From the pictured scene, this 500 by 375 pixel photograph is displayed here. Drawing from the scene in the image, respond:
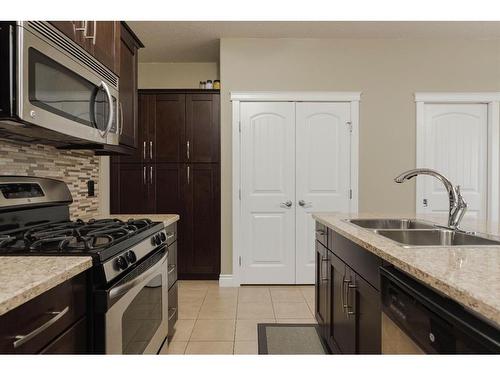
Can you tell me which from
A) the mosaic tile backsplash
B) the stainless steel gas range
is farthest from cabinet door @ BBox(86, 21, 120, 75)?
the stainless steel gas range

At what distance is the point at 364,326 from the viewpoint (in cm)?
154

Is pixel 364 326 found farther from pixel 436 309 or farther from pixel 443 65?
pixel 443 65

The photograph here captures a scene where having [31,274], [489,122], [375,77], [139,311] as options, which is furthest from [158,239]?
[489,122]

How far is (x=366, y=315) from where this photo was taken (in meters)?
1.52

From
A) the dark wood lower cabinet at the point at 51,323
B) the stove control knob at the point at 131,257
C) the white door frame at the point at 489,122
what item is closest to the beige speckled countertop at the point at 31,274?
the dark wood lower cabinet at the point at 51,323

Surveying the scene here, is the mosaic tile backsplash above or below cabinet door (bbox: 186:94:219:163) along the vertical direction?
below

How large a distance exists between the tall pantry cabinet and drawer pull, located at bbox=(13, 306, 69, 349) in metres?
3.08

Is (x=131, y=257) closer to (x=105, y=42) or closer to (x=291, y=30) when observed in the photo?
(x=105, y=42)

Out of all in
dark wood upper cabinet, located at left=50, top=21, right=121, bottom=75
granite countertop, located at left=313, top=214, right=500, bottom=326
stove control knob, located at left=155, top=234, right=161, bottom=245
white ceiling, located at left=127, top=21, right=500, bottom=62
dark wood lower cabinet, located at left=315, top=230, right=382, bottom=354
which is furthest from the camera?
white ceiling, located at left=127, top=21, right=500, bottom=62

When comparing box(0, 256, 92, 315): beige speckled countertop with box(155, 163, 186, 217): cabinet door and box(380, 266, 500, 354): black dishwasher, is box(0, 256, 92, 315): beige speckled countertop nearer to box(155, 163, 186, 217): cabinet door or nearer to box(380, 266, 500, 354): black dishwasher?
box(380, 266, 500, 354): black dishwasher

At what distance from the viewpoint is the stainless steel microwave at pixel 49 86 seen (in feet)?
3.93

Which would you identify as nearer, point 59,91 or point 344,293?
point 59,91

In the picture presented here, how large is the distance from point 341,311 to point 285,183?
218cm

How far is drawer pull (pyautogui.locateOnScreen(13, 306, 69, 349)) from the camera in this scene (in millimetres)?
831
